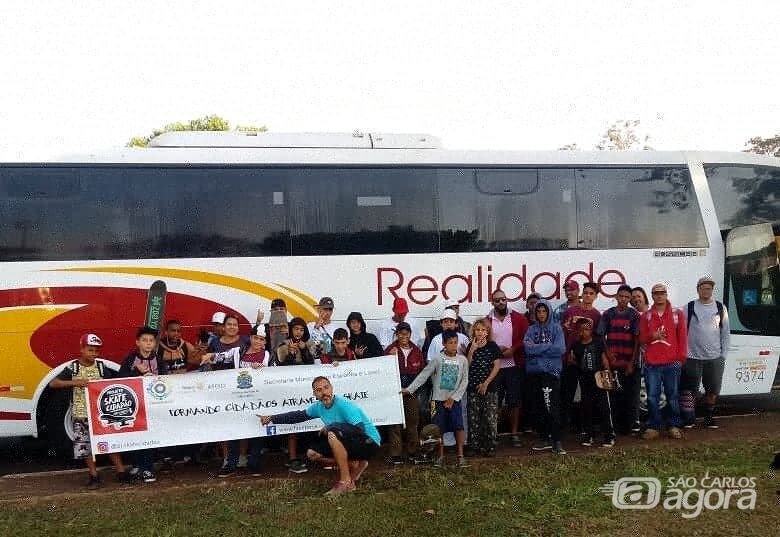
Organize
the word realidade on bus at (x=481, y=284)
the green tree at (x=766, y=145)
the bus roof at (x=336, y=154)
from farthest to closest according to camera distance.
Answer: the green tree at (x=766, y=145), the word realidade on bus at (x=481, y=284), the bus roof at (x=336, y=154)

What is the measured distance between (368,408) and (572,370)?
94.1 inches

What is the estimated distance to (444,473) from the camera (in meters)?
6.34

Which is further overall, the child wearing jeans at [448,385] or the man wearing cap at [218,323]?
the man wearing cap at [218,323]

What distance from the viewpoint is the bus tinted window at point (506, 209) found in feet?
26.0

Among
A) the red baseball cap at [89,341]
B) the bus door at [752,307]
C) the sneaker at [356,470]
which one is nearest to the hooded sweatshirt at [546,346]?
the sneaker at [356,470]

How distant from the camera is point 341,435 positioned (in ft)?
19.6

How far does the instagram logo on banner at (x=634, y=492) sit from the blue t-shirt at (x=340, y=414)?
214 centimetres

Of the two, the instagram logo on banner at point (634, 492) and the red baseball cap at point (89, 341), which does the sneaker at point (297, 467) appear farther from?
the instagram logo on banner at point (634, 492)

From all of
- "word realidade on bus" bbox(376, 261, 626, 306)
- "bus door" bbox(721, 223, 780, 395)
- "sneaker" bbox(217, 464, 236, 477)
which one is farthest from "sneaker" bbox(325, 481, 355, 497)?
"bus door" bbox(721, 223, 780, 395)

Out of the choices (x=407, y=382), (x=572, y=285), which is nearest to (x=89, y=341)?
(x=407, y=382)

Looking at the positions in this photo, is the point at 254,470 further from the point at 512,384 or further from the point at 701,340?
the point at 701,340

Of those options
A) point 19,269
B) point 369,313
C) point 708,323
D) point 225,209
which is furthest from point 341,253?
point 708,323

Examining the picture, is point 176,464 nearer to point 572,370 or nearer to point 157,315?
point 157,315

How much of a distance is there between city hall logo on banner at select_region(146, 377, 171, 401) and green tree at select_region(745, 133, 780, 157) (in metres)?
36.6
